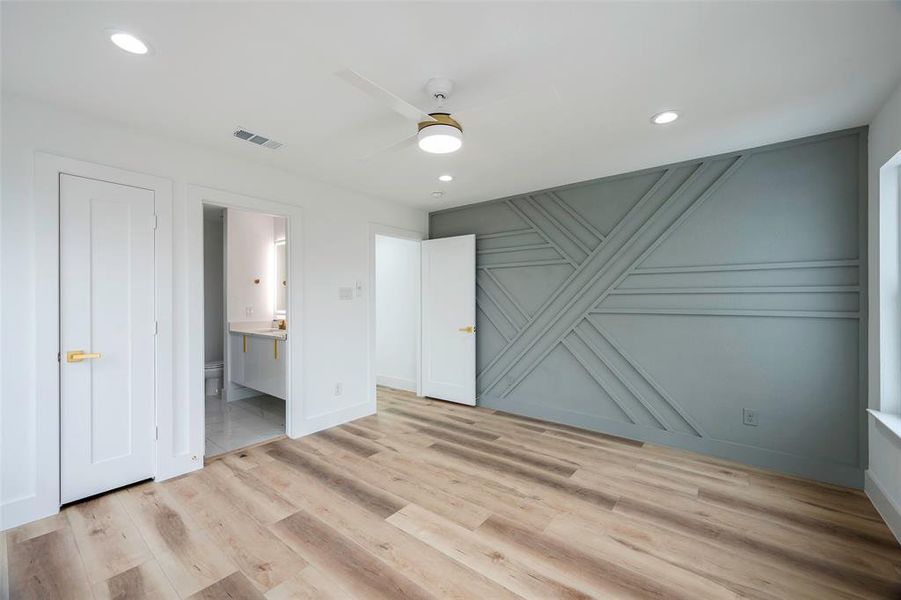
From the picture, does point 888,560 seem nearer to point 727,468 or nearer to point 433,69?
point 727,468

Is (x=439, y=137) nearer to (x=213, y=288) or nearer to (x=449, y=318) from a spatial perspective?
(x=449, y=318)

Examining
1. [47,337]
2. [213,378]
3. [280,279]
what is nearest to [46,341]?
[47,337]

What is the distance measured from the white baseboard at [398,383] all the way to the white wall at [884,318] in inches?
176

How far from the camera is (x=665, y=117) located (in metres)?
2.54

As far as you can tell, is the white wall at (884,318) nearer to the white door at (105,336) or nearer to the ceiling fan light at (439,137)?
the ceiling fan light at (439,137)

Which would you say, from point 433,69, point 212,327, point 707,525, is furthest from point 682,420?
point 212,327

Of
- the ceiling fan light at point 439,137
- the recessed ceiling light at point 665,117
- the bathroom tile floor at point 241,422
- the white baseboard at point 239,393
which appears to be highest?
the recessed ceiling light at point 665,117

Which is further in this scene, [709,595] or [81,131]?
[81,131]

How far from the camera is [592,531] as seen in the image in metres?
2.21

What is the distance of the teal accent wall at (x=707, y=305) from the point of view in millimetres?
2805

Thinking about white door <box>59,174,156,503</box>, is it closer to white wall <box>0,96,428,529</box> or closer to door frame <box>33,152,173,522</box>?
door frame <box>33,152,173,522</box>

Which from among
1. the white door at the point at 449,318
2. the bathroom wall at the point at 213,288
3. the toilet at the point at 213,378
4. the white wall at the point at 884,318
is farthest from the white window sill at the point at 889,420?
the bathroom wall at the point at 213,288

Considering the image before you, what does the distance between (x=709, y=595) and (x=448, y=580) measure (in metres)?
1.20

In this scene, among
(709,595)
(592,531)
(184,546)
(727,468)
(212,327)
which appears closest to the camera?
(709,595)
